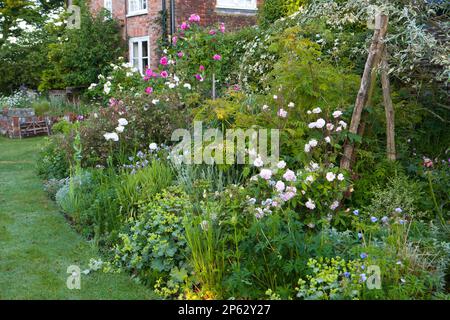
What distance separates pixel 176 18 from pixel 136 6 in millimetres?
2508

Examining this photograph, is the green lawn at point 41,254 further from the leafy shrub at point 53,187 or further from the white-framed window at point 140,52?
the white-framed window at point 140,52

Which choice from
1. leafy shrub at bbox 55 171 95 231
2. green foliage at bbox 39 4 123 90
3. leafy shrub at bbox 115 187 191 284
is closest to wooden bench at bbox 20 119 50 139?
green foliage at bbox 39 4 123 90

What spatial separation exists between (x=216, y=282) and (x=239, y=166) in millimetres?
1950

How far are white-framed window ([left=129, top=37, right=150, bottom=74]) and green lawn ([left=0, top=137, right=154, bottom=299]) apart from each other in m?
9.51

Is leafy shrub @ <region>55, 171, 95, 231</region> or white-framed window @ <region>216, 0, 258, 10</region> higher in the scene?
white-framed window @ <region>216, 0, 258, 10</region>

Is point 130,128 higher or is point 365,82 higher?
point 365,82

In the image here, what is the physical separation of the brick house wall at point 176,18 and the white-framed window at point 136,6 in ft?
0.40

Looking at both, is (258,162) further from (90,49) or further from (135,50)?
(135,50)

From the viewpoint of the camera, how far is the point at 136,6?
54.6 feet

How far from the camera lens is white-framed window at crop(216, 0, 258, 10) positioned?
51.5ft

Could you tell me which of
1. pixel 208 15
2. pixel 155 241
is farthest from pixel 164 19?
pixel 155 241

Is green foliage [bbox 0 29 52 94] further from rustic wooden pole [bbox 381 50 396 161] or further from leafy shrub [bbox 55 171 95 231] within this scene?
rustic wooden pole [bbox 381 50 396 161]

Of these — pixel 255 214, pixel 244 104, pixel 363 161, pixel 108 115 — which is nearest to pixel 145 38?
pixel 108 115
